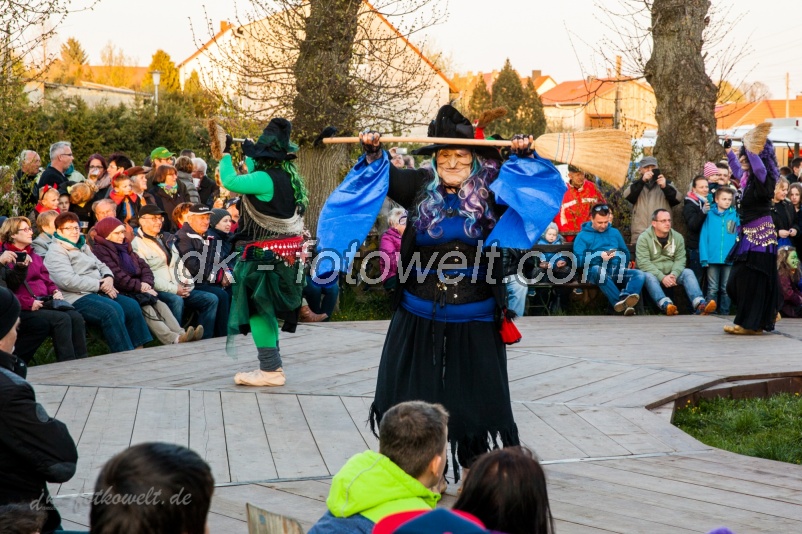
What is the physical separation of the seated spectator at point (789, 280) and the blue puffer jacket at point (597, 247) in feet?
5.62

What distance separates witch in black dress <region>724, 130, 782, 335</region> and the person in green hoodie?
681 cm

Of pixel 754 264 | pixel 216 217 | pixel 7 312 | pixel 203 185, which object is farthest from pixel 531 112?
pixel 7 312

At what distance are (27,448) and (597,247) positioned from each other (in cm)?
900

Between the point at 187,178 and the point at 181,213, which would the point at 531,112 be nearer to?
the point at 187,178

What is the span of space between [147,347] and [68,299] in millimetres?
851

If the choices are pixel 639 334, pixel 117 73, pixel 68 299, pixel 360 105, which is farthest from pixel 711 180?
pixel 117 73

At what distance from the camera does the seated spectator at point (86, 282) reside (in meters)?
8.43

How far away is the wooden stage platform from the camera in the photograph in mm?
4867

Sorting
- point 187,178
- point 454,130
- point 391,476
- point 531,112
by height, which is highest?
point 531,112

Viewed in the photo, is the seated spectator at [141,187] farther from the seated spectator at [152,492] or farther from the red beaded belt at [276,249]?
the seated spectator at [152,492]

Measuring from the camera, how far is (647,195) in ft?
41.1

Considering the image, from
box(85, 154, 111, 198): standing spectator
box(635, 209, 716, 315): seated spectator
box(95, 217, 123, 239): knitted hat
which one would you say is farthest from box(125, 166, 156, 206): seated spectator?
box(635, 209, 716, 315): seated spectator

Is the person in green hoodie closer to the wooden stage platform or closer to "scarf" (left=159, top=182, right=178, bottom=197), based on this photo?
the wooden stage platform

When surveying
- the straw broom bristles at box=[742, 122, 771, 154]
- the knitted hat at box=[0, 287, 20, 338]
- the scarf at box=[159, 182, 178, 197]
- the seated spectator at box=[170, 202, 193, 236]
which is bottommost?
the knitted hat at box=[0, 287, 20, 338]
